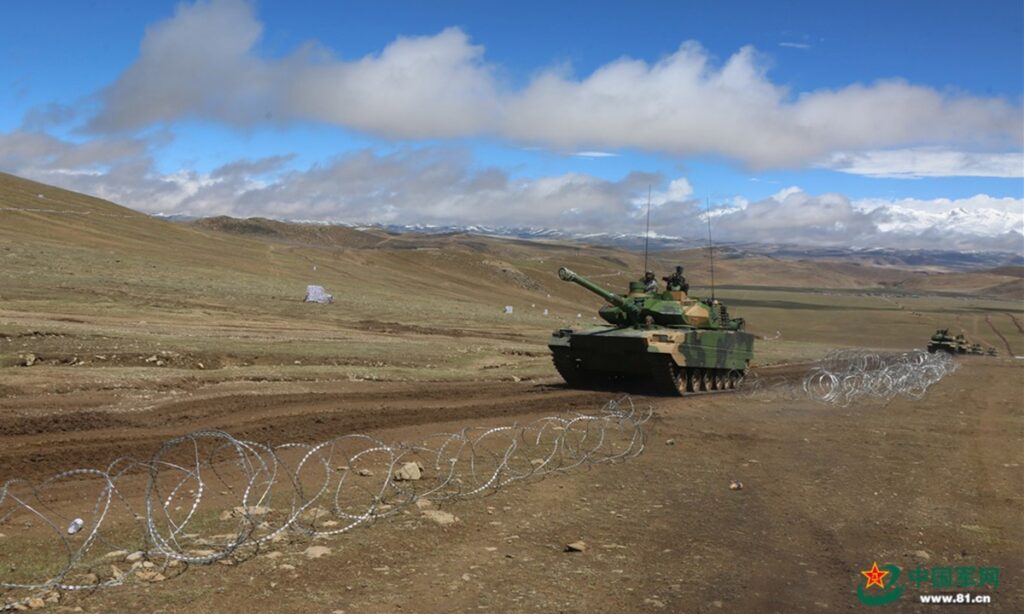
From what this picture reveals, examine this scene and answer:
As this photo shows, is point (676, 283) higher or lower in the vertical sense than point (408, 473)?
higher

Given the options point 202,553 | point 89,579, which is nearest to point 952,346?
point 202,553

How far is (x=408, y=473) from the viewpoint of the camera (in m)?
11.8

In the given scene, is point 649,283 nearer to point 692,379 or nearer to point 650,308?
point 650,308

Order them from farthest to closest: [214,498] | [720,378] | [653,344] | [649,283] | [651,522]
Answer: [720,378] → [649,283] → [653,344] → [214,498] → [651,522]

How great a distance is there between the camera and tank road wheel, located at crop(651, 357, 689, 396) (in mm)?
21922

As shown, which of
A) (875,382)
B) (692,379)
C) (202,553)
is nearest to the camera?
(202,553)

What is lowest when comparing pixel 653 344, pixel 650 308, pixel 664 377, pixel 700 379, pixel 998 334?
pixel 998 334

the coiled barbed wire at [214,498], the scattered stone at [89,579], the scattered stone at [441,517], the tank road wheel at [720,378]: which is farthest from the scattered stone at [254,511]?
the tank road wheel at [720,378]

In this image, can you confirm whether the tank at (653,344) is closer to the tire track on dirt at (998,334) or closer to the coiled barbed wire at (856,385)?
the coiled barbed wire at (856,385)

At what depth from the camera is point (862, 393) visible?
961 inches

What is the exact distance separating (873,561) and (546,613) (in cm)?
383

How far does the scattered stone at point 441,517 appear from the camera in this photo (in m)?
9.81

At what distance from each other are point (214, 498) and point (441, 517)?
9.07 feet

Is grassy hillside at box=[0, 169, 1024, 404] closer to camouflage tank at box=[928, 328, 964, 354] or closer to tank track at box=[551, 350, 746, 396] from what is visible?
tank track at box=[551, 350, 746, 396]
